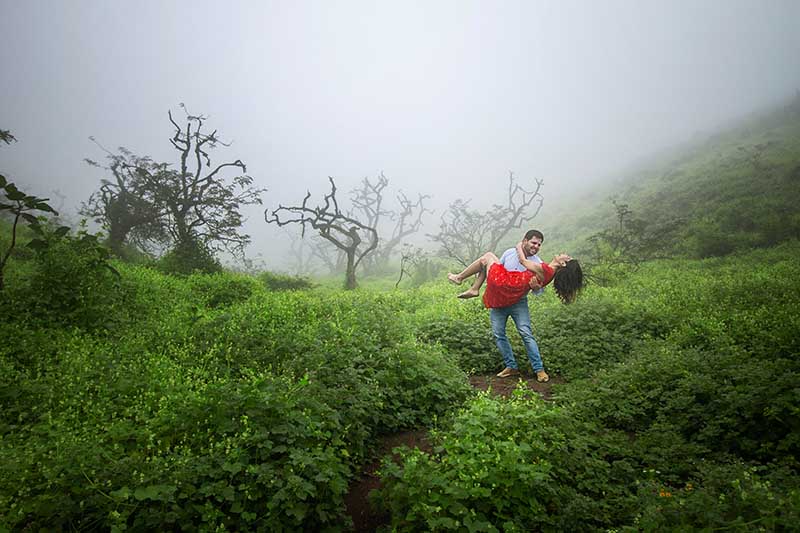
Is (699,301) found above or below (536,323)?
below

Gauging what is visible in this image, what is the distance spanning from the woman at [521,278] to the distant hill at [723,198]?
1231 centimetres

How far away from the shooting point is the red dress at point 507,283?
644cm

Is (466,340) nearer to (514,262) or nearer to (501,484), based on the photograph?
(514,262)

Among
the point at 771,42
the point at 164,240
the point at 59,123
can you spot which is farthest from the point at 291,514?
the point at 59,123

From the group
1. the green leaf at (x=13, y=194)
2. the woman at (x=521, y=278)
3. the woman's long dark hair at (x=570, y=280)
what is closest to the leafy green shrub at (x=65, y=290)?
the green leaf at (x=13, y=194)

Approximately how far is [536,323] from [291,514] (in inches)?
291

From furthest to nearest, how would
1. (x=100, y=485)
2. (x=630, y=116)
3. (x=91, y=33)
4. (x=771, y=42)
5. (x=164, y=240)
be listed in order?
(x=91, y=33) < (x=630, y=116) < (x=771, y=42) < (x=164, y=240) < (x=100, y=485)

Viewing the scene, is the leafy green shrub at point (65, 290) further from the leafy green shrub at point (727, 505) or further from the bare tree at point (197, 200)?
the bare tree at point (197, 200)

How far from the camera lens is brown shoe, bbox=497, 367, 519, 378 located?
680cm

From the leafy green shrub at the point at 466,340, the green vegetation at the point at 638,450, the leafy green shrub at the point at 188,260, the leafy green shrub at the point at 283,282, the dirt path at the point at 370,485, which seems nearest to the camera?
the green vegetation at the point at 638,450

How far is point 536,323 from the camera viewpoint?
902 centimetres

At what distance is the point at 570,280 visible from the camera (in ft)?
22.8

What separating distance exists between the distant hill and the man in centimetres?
1321

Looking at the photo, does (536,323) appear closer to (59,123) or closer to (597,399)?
(597,399)
